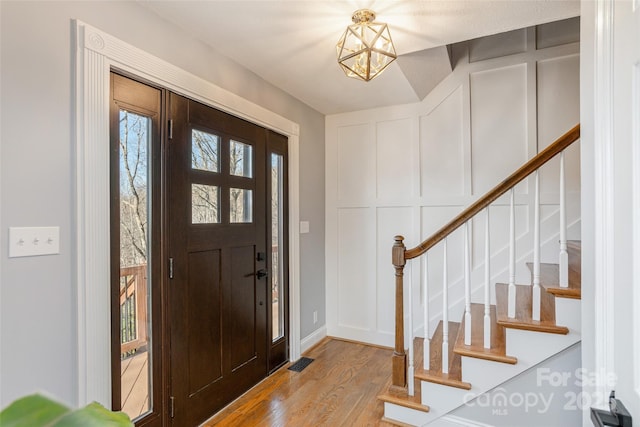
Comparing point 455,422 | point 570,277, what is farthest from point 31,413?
point 570,277

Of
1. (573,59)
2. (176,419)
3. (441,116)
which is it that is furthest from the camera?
(441,116)

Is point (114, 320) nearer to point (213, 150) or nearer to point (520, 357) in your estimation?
point (213, 150)

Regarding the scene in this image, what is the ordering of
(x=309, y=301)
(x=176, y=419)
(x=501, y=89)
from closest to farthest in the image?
(x=176, y=419), (x=501, y=89), (x=309, y=301)

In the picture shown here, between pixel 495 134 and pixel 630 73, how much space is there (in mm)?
2134

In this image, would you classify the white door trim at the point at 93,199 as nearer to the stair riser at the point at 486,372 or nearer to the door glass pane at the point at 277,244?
the door glass pane at the point at 277,244

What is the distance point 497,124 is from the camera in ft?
8.84

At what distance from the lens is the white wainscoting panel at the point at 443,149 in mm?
2855

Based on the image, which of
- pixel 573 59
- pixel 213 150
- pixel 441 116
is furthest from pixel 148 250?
pixel 573 59

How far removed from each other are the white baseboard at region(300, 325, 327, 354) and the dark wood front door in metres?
0.54

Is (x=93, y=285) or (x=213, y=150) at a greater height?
(x=213, y=150)

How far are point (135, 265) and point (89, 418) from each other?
1.58 metres

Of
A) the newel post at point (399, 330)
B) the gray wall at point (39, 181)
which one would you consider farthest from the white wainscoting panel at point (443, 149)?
the gray wall at point (39, 181)

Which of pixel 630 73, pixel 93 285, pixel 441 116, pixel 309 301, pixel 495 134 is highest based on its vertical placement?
pixel 441 116

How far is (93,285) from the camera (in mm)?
1408
